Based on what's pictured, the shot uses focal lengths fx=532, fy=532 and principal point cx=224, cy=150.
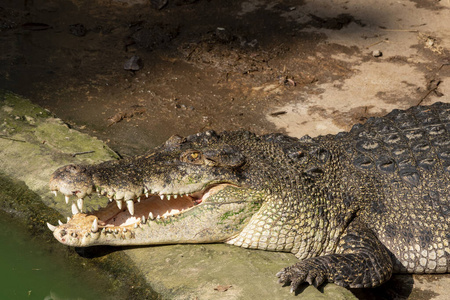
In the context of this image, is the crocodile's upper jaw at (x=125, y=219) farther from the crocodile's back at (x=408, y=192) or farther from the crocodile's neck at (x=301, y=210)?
the crocodile's back at (x=408, y=192)

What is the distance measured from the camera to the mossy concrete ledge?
3.16 m

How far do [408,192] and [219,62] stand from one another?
3.56 metres

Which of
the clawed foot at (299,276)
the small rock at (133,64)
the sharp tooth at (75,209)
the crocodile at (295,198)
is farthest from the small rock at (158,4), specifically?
the clawed foot at (299,276)

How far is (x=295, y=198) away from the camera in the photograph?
148 inches

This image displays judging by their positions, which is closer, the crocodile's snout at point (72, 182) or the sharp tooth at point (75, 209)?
the crocodile's snout at point (72, 182)

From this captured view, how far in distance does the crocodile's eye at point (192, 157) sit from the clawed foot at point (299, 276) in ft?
3.15

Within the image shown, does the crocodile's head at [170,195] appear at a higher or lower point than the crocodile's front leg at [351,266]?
higher

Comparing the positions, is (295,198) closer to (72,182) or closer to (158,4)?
(72,182)

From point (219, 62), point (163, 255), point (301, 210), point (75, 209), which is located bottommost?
point (219, 62)

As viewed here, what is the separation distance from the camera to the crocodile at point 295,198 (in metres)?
3.48

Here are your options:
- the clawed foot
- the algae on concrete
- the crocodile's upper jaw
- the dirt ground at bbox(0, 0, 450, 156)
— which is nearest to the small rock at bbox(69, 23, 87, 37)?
the dirt ground at bbox(0, 0, 450, 156)

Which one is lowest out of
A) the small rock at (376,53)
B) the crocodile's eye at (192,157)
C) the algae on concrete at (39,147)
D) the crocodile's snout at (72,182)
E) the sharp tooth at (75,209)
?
the small rock at (376,53)

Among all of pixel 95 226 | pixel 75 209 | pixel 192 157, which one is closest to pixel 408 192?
pixel 192 157

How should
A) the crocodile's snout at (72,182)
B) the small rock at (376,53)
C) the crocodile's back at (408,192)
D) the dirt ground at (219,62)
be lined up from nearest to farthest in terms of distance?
the crocodile's snout at (72,182), the crocodile's back at (408,192), the dirt ground at (219,62), the small rock at (376,53)
